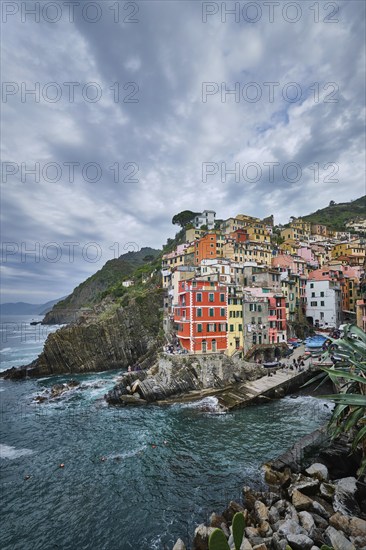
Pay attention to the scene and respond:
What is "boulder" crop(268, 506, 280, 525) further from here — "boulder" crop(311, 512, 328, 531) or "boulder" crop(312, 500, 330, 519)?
"boulder" crop(312, 500, 330, 519)

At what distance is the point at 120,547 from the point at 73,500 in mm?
5295

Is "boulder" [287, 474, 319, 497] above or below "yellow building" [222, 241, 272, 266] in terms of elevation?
below

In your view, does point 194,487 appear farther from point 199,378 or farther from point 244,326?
point 244,326

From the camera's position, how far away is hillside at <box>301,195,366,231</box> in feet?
447

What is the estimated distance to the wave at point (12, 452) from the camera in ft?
75.9

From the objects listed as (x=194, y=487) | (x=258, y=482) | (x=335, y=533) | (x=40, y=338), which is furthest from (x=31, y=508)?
(x=40, y=338)

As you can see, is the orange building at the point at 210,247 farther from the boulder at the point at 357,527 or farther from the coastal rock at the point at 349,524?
the boulder at the point at 357,527

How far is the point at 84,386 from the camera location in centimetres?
4381

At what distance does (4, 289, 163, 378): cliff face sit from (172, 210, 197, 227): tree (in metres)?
60.6

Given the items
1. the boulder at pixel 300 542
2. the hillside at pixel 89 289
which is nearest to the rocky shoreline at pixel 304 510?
the boulder at pixel 300 542

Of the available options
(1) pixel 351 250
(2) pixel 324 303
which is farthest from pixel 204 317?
(1) pixel 351 250

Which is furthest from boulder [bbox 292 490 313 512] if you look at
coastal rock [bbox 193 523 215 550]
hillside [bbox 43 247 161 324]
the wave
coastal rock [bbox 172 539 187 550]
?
hillside [bbox 43 247 161 324]

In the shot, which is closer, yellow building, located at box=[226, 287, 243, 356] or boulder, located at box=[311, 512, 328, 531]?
boulder, located at box=[311, 512, 328, 531]

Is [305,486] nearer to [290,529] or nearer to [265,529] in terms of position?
[290,529]
